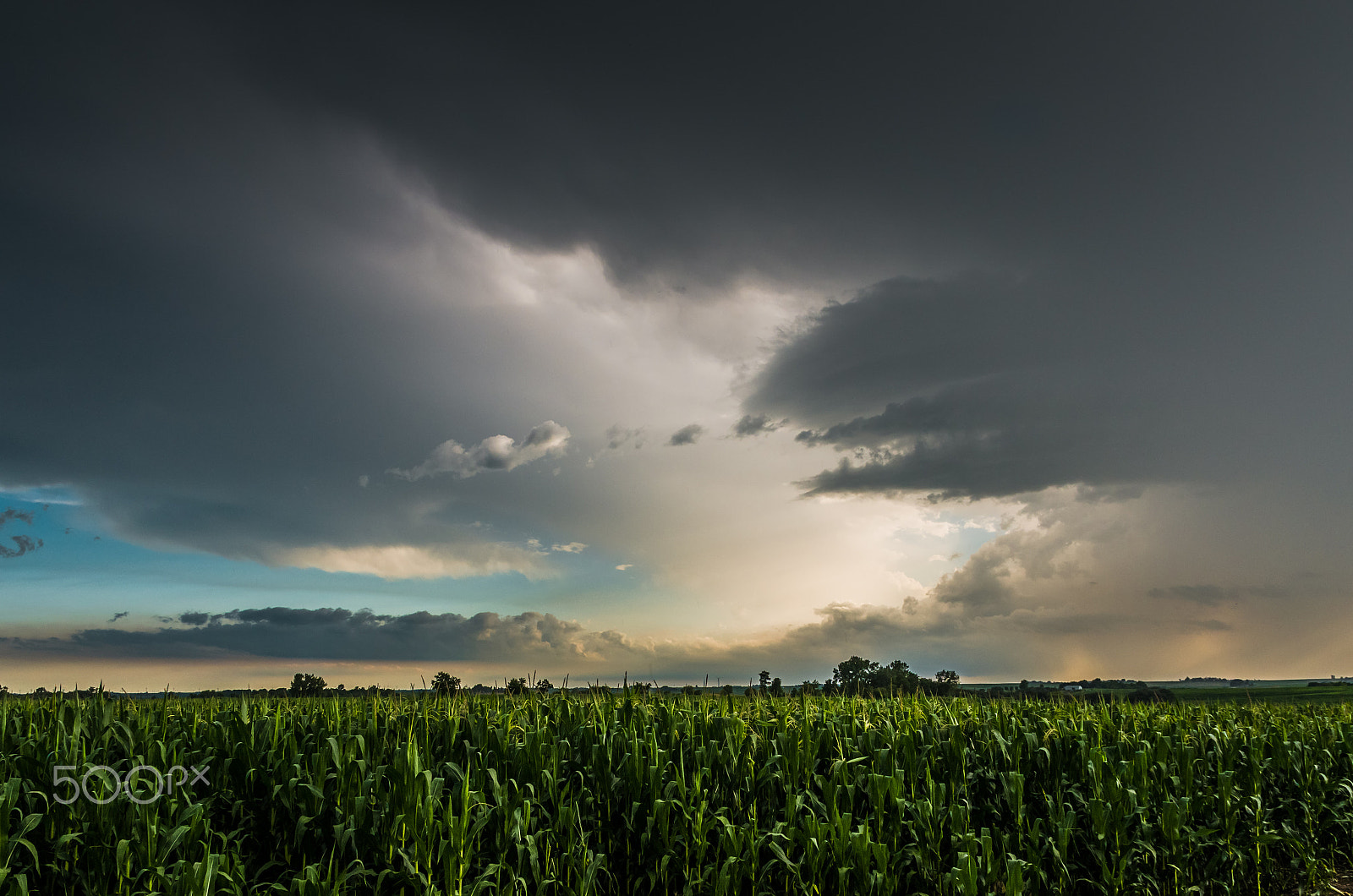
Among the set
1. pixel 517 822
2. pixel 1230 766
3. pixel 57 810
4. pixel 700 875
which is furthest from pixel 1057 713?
pixel 57 810

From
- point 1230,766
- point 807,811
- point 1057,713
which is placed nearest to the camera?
point 807,811

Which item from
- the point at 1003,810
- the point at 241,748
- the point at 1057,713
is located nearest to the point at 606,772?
the point at 241,748

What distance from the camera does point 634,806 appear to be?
352 inches

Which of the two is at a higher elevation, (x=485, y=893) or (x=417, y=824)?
(x=417, y=824)

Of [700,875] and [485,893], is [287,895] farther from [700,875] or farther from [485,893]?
[700,875]

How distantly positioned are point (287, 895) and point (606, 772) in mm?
3677

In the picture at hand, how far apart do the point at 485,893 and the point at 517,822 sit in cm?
91

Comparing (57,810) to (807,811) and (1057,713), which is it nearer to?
(807,811)

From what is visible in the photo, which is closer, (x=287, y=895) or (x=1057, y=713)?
(x=287, y=895)

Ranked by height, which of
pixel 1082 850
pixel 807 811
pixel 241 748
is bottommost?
pixel 1082 850

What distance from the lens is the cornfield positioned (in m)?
8.00

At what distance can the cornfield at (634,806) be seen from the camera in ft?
26.2

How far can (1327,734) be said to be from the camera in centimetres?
1742

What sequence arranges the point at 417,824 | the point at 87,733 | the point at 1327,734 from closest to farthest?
the point at 417,824 < the point at 87,733 < the point at 1327,734
